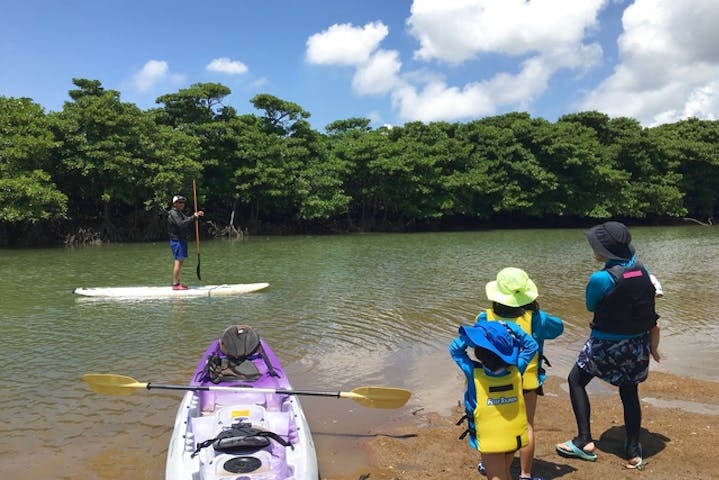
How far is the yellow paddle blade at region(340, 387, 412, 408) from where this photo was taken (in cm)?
501

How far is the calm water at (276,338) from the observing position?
197 inches

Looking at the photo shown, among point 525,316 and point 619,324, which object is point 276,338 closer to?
point 525,316

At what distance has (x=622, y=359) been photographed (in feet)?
12.8

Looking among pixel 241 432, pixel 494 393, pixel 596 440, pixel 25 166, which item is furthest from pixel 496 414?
pixel 25 166

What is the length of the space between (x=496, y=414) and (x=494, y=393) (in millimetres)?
129

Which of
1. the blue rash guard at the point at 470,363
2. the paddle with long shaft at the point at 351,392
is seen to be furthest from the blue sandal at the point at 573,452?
the paddle with long shaft at the point at 351,392

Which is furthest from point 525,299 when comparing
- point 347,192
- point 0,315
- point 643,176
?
point 643,176

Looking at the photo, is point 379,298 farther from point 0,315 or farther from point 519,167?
point 519,167

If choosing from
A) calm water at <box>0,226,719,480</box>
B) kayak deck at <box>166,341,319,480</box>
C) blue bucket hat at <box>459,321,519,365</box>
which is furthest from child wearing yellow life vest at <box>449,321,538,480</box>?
calm water at <box>0,226,719,480</box>

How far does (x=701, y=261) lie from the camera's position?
1831 centimetres

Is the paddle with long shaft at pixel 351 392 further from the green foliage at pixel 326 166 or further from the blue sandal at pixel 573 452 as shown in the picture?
the green foliage at pixel 326 166

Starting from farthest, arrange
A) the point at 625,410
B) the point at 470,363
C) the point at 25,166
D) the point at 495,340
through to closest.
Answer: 1. the point at 25,166
2. the point at 625,410
3. the point at 470,363
4. the point at 495,340

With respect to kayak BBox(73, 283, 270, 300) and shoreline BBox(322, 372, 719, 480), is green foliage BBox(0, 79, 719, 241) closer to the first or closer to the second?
kayak BBox(73, 283, 270, 300)

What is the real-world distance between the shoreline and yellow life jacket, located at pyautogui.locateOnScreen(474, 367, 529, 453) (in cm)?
92
